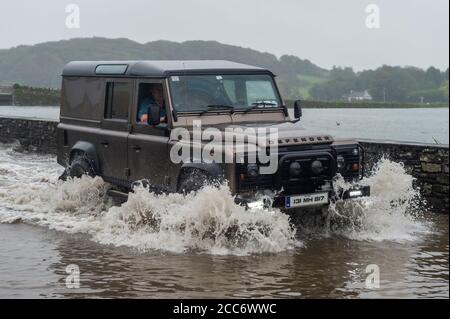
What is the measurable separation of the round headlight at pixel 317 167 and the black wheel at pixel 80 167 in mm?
3750

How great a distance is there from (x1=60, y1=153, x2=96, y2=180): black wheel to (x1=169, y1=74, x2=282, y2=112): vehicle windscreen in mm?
2241

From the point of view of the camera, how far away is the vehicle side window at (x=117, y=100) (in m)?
9.91

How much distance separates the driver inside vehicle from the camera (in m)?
9.18

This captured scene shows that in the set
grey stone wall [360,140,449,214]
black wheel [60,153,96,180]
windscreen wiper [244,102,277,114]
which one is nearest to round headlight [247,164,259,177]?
windscreen wiper [244,102,277,114]

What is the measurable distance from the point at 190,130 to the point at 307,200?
175 centimetres

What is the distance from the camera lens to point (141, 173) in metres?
9.45

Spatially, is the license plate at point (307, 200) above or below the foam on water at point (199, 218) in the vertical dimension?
above

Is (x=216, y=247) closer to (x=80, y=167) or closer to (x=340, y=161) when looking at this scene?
(x=340, y=161)

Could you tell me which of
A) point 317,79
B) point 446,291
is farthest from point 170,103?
point 317,79

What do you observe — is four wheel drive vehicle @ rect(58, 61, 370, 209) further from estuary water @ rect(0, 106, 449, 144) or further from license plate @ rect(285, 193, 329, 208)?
estuary water @ rect(0, 106, 449, 144)

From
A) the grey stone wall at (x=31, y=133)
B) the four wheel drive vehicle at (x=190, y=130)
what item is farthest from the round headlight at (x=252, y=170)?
the grey stone wall at (x=31, y=133)

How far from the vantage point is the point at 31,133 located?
2131 cm

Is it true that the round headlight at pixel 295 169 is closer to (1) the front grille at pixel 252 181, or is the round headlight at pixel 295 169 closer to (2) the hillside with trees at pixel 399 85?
(1) the front grille at pixel 252 181
